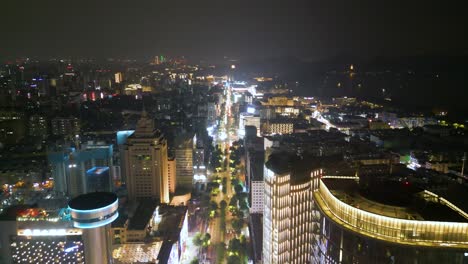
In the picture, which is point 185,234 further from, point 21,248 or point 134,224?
point 21,248

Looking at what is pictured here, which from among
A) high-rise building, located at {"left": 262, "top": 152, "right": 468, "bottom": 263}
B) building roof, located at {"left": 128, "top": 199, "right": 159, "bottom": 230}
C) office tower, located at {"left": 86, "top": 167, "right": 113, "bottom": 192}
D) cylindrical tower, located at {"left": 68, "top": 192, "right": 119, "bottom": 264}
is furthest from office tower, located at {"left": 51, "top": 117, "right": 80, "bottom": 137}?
high-rise building, located at {"left": 262, "top": 152, "right": 468, "bottom": 263}

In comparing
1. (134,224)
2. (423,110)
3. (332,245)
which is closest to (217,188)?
(134,224)

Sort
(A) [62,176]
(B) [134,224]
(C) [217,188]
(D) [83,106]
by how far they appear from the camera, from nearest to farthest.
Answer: (B) [134,224] → (A) [62,176] → (C) [217,188] → (D) [83,106]

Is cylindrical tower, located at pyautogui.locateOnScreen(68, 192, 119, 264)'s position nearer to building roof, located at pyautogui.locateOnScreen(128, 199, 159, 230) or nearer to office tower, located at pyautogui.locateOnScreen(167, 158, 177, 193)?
building roof, located at pyautogui.locateOnScreen(128, 199, 159, 230)

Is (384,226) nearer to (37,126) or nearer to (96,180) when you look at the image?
(96,180)

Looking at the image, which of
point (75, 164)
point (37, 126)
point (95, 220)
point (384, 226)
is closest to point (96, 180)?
point (75, 164)
